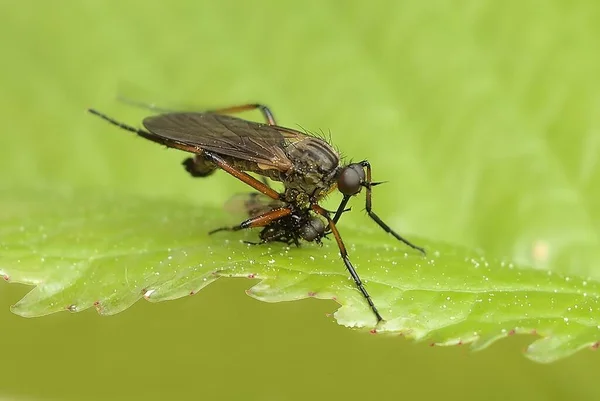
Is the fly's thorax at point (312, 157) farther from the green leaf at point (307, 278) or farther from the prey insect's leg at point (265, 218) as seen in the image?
the green leaf at point (307, 278)

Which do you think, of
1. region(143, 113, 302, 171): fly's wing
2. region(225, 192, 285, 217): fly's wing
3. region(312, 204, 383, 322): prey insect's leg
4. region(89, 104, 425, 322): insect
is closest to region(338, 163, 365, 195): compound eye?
region(89, 104, 425, 322): insect

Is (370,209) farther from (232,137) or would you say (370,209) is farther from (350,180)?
(232,137)

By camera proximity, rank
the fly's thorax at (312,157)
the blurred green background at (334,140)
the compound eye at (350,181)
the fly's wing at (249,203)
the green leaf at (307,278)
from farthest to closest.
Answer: the fly's wing at (249,203), the fly's thorax at (312,157), the compound eye at (350,181), the blurred green background at (334,140), the green leaf at (307,278)

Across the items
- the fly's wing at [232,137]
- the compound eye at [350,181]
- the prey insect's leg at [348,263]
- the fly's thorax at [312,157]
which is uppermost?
the fly's wing at [232,137]

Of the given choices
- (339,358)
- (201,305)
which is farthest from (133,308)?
(339,358)

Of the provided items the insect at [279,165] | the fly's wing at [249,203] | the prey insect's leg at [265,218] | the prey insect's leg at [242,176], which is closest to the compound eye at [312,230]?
the insect at [279,165]

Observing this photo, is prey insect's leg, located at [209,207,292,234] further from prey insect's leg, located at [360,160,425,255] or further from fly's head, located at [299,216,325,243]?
prey insect's leg, located at [360,160,425,255]
